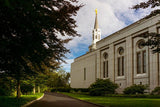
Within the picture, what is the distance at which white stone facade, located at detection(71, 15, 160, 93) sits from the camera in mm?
31875

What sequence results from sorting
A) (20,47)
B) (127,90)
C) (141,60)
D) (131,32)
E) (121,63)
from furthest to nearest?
(121,63), (131,32), (141,60), (127,90), (20,47)

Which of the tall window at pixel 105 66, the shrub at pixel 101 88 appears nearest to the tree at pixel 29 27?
the shrub at pixel 101 88

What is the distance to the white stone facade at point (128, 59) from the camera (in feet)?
105

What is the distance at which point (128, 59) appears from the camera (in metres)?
38.2

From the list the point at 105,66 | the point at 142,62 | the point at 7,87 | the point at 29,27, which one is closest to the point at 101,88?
the point at 142,62

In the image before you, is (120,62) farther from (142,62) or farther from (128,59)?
(142,62)

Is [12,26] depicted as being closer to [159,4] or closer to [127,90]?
[159,4]

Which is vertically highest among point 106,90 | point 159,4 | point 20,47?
point 159,4

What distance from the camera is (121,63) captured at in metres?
41.5

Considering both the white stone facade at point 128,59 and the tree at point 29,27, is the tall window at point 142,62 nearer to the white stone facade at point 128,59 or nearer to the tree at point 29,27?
the white stone facade at point 128,59

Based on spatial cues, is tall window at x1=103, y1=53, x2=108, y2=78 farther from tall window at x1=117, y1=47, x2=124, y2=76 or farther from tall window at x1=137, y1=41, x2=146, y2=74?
tall window at x1=137, y1=41, x2=146, y2=74

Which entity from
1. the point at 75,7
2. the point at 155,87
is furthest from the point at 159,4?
the point at 155,87

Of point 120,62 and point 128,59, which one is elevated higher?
point 128,59

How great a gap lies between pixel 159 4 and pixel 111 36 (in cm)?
3331
